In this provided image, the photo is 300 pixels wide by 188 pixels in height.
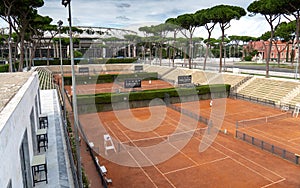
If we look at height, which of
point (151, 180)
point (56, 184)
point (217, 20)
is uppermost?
point (217, 20)

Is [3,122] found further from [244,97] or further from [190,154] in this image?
[244,97]

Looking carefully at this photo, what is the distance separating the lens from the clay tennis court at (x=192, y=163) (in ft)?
38.0

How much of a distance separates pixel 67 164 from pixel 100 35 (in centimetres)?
8685

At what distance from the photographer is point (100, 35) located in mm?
92875

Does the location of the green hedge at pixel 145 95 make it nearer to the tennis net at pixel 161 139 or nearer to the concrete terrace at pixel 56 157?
the concrete terrace at pixel 56 157

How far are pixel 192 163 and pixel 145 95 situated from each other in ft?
44.9

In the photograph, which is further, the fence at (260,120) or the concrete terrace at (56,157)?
the fence at (260,120)

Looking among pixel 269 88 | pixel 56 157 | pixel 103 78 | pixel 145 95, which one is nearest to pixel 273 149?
pixel 56 157

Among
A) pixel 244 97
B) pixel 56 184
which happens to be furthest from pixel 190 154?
pixel 244 97

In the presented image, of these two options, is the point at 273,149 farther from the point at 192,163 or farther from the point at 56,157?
the point at 56,157

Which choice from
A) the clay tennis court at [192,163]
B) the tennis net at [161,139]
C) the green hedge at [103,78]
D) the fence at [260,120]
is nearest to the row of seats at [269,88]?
the fence at [260,120]

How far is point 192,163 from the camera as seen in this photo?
13438 mm

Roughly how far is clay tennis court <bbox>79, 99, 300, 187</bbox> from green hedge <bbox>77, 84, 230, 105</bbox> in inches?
165

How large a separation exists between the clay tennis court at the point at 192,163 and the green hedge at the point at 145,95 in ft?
13.7
